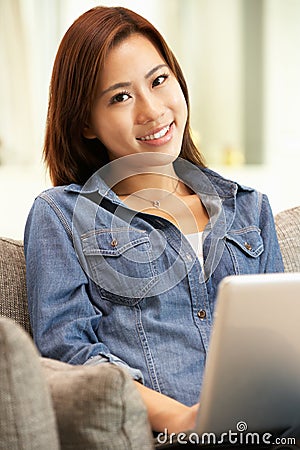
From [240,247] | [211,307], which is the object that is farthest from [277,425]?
[240,247]

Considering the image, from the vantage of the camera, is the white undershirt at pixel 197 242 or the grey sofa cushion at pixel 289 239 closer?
the white undershirt at pixel 197 242

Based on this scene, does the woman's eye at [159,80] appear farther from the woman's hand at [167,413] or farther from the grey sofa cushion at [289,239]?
the woman's hand at [167,413]

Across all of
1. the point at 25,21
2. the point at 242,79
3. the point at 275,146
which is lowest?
the point at 275,146

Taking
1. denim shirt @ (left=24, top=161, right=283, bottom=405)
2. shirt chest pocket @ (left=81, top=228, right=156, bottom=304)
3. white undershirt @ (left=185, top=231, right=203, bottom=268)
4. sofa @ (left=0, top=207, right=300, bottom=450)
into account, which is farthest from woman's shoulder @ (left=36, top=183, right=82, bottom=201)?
sofa @ (left=0, top=207, right=300, bottom=450)

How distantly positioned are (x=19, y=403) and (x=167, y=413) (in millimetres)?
378

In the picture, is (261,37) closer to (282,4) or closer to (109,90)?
(282,4)

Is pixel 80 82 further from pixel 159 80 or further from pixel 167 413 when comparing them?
pixel 167 413

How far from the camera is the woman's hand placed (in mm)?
1272

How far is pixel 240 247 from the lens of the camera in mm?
1720

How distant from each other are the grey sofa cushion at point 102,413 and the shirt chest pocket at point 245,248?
654 millimetres

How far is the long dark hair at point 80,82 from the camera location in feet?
5.60

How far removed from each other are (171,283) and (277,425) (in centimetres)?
48

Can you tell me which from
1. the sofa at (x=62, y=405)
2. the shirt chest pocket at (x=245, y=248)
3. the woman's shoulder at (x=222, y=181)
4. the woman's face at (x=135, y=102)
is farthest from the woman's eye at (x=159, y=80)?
the sofa at (x=62, y=405)

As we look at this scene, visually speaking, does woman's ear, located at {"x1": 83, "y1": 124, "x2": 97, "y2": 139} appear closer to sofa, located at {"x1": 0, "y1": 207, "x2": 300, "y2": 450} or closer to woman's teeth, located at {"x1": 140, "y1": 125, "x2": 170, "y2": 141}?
woman's teeth, located at {"x1": 140, "y1": 125, "x2": 170, "y2": 141}
